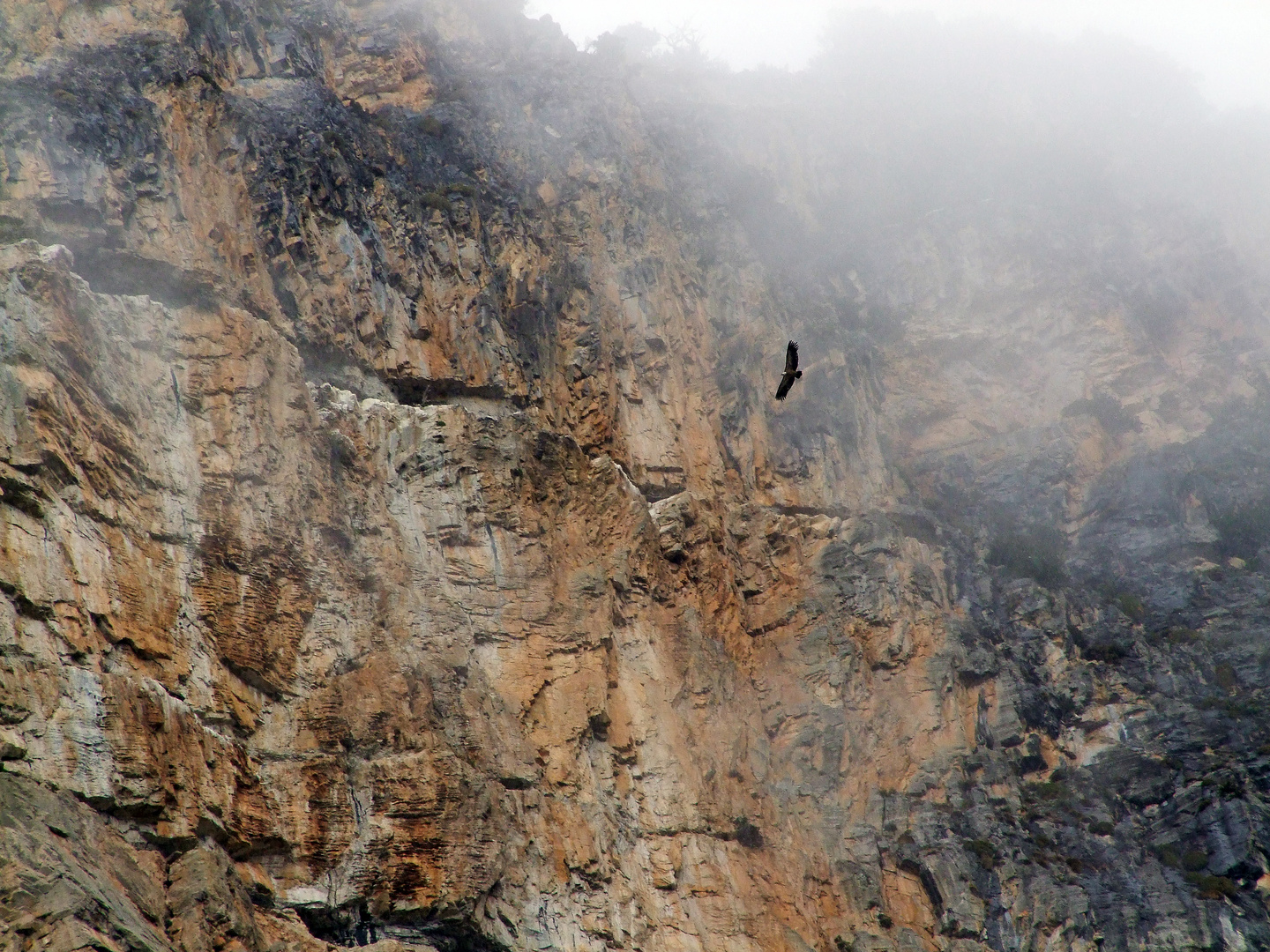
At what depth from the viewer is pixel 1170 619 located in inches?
1565

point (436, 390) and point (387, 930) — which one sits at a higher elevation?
point (436, 390)

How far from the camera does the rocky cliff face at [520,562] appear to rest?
20.8 metres

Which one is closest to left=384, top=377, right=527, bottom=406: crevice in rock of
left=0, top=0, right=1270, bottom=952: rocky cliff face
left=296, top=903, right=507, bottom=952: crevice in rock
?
left=0, top=0, right=1270, bottom=952: rocky cliff face

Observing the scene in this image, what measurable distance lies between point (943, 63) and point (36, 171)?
2203 inches

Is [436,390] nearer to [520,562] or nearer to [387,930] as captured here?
[520,562]

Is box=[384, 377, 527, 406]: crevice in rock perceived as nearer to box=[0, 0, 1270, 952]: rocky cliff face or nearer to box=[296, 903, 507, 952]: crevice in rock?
box=[0, 0, 1270, 952]: rocky cliff face

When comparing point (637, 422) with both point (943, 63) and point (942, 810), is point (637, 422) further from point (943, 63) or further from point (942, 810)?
point (943, 63)

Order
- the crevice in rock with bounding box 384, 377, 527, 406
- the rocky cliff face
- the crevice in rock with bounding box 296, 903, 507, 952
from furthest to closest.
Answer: the crevice in rock with bounding box 384, 377, 527, 406
the crevice in rock with bounding box 296, 903, 507, 952
the rocky cliff face

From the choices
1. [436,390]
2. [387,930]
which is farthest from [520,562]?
[387,930]

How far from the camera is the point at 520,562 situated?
2817 centimetres

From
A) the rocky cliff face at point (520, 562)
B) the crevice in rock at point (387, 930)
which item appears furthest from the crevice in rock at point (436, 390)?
the crevice in rock at point (387, 930)

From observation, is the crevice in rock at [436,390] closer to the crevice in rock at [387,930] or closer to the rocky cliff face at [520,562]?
the rocky cliff face at [520,562]

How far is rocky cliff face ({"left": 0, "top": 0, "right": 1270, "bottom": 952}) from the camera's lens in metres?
20.8

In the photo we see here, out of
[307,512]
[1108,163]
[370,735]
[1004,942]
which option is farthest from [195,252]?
[1108,163]
